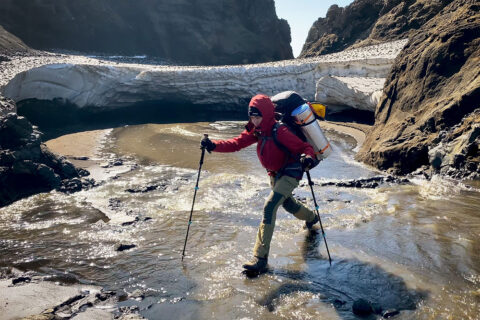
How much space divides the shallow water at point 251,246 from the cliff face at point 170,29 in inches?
1297

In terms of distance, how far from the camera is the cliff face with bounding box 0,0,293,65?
125 ft

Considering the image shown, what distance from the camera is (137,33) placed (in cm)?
4466

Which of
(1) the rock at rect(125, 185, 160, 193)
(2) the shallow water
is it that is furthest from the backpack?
(1) the rock at rect(125, 185, 160, 193)

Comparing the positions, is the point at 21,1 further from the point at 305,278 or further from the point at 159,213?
the point at 305,278

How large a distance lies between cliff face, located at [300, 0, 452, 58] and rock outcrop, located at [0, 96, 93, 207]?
91.6ft

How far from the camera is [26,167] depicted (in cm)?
973

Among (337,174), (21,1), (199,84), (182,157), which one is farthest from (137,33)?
(337,174)

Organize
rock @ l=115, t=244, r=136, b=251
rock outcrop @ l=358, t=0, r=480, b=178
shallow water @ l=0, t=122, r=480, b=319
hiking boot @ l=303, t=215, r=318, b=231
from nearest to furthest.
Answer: shallow water @ l=0, t=122, r=480, b=319, rock @ l=115, t=244, r=136, b=251, hiking boot @ l=303, t=215, r=318, b=231, rock outcrop @ l=358, t=0, r=480, b=178

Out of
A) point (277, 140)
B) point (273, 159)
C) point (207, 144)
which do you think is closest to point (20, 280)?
point (207, 144)

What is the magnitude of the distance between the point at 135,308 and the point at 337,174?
7.57 metres

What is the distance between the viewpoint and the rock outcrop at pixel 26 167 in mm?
9383

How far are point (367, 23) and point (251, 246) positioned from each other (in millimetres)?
38838

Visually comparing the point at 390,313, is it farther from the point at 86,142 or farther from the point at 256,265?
the point at 86,142

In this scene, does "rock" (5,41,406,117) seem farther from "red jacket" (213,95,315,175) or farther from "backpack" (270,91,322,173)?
"red jacket" (213,95,315,175)
